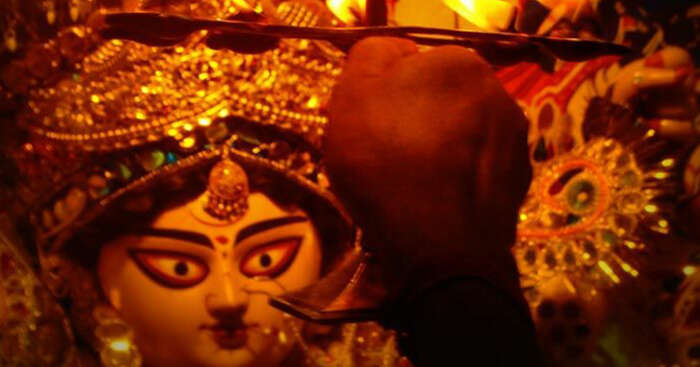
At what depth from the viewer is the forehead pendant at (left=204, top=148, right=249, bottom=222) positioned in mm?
1121

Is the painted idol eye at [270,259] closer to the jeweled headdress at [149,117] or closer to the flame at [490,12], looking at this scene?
the jeweled headdress at [149,117]

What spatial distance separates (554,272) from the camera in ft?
4.07

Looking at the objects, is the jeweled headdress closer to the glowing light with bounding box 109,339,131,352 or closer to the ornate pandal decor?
the glowing light with bounding box 109,339,131,352

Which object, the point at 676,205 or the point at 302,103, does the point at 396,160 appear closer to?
the point at 302,103

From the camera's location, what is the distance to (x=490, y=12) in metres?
0.72

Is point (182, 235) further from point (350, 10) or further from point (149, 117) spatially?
point (350, 10)

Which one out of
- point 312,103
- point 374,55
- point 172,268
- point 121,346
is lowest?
point 121,346

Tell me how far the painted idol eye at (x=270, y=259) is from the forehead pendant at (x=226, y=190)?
2.2 inches

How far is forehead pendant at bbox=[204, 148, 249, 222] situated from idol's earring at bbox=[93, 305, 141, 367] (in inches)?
7.4

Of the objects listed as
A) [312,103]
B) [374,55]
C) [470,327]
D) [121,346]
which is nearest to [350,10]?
[374,55]

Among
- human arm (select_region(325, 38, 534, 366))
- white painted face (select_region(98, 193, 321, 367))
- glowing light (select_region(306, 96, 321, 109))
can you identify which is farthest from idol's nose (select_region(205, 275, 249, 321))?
human arm (select_region(325, 38, 534, 366))

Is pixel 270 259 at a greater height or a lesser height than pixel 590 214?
lesser

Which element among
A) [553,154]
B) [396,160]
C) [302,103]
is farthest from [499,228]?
[553,154]

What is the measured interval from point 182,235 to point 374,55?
560 millimetres
